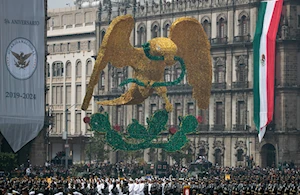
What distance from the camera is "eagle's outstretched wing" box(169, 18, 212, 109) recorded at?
97.2 metres

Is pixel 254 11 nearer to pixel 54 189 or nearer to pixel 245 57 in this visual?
pixel 245 57

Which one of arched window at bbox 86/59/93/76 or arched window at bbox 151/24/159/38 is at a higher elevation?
arched window at bbox 151/24/159/38

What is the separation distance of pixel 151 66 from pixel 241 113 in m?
38.2

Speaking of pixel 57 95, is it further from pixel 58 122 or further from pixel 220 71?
pixel 220 71

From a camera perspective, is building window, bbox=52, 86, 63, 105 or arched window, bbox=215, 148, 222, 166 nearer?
arched window, bbox=215, 148, 222, 166

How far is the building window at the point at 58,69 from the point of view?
155950 millimetres

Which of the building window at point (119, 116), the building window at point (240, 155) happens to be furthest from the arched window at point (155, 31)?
the building window at point (240, 155)

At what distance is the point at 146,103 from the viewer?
14112 cm

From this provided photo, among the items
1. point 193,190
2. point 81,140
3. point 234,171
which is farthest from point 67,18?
point 193,190

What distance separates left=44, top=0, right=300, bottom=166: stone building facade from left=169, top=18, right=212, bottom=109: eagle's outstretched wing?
27.1 m

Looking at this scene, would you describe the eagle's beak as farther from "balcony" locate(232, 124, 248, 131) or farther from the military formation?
"balcony" locate(232, 124, 248, 131)

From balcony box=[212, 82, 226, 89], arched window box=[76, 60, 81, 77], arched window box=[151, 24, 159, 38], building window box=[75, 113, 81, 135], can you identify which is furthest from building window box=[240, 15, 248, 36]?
building window box=[75, 113, 81, 135]

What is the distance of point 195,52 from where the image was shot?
98000mm

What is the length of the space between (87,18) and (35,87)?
5988 centimetres
